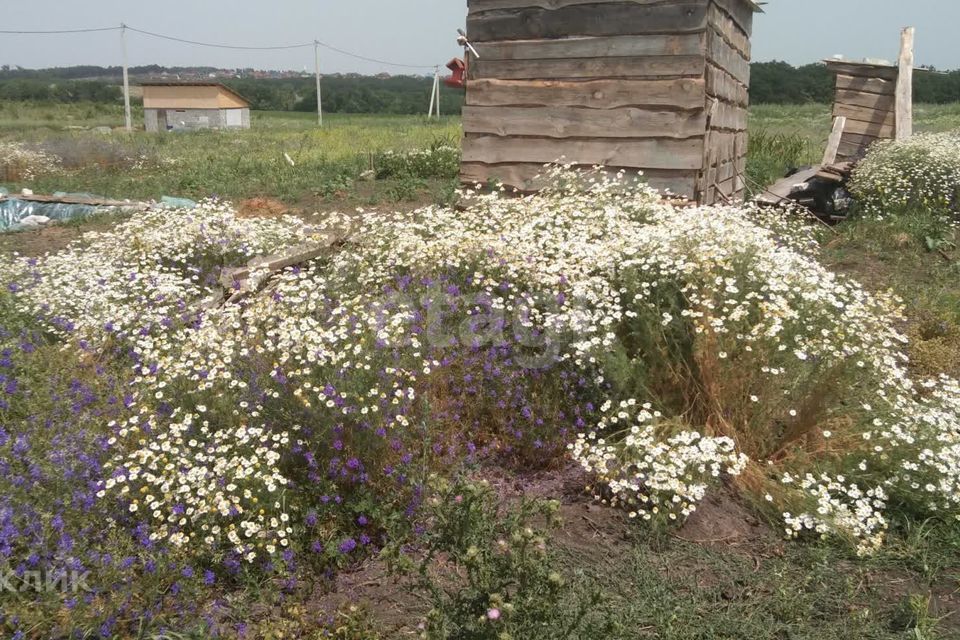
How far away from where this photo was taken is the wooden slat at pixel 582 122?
7434 mm

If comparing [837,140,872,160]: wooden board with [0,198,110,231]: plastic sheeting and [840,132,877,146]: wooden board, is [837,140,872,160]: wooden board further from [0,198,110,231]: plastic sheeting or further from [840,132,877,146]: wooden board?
[0,198,110,231]: plastic sheeting

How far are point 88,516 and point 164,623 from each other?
0.69m

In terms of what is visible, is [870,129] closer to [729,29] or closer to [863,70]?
[863,70]

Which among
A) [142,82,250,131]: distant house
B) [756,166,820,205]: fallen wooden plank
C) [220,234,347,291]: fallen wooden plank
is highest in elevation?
[142,82,250,131]: distant house

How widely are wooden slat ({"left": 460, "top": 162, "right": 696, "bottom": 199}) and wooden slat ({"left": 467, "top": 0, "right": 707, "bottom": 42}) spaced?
1.37 m

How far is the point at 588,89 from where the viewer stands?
25.6 ft

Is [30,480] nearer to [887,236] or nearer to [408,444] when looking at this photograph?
[408,444]

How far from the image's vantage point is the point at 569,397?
4242 mm

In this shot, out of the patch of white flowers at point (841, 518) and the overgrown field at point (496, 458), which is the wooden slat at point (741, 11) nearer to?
the overgrown field at point (496, 458)

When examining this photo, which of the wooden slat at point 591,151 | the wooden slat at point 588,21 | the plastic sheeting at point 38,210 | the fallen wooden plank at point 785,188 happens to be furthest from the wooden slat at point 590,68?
the plastic sheeting at point 38,210

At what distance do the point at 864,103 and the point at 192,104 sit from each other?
51.8 metres

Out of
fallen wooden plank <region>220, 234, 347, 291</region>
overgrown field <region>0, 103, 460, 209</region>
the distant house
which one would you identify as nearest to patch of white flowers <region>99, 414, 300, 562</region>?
fallen wooden plank <region>220, 234, 347, 291</region>

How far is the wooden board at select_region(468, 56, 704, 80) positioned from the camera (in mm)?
7301

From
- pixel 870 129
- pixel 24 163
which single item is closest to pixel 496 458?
pixel 870 129
